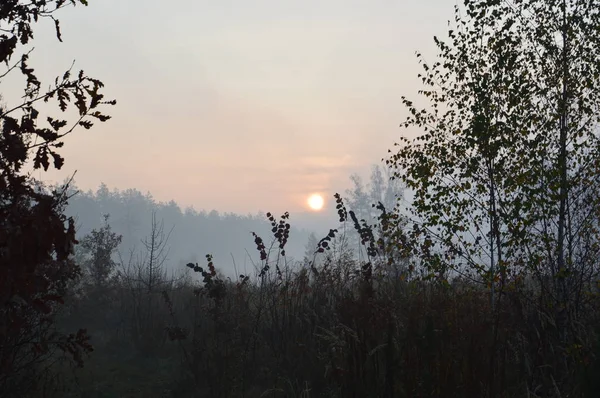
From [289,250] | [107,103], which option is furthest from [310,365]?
[289,250]

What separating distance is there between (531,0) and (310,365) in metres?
6.63

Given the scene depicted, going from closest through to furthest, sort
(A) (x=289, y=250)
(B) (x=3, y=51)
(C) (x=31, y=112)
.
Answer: (B) (x=3, y=51) → (C) (x=31, y=112) → (A) (x=289, y=250)

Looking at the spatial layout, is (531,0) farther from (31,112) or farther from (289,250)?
(289,250)

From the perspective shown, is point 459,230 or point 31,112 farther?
point 459,230

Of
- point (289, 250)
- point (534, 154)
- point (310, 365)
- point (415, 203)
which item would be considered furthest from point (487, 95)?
point (289, 250)

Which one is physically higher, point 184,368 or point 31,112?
point 31,112

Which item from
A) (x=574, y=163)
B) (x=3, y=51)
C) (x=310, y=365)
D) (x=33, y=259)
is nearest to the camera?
(x=33, y=259)

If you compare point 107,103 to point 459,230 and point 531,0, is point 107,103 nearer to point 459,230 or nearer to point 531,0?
point 459,230

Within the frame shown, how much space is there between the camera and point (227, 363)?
20.7 ft

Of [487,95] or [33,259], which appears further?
[487,95]

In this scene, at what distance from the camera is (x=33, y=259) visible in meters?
2.04

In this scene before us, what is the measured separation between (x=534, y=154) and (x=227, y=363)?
5.23m

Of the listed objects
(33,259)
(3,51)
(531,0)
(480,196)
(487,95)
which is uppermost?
(531,0)

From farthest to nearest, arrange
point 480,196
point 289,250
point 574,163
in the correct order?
point 289,250 → point 480,196 → point 574,163
